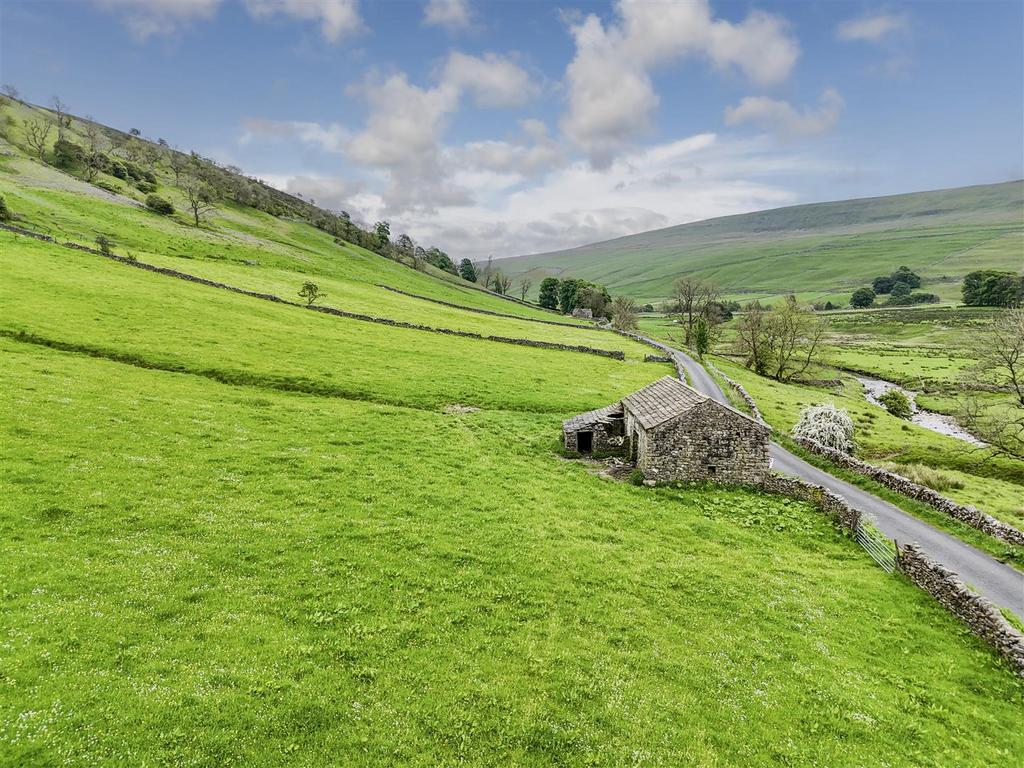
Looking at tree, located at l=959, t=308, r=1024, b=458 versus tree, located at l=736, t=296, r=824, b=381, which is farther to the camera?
tree, located at l=736, t=296, r=824, b=381

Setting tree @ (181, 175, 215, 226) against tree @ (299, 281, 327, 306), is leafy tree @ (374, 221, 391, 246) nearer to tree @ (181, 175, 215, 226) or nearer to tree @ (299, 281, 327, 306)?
tree @ (181, 175, 215, 226)

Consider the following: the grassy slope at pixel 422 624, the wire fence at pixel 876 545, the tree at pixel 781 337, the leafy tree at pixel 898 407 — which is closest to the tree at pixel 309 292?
the grassy slope at pixel 422 624

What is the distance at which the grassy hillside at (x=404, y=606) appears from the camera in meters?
10.9

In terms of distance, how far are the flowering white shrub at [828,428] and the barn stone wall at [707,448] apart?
1744 centimetres

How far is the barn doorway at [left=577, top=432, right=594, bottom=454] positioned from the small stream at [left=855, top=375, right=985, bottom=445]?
43.0 metres

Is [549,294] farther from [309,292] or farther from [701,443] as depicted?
[701,443]

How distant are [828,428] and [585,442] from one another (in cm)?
2401

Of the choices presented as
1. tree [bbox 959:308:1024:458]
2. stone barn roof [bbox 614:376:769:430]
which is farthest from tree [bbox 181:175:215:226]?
tree [bbox 959:308:1024:458]

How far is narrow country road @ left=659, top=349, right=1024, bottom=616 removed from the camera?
19.7 meters

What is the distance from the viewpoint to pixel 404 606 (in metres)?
14.7

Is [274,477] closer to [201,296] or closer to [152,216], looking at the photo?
[201,296]

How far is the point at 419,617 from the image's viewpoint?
568 inches

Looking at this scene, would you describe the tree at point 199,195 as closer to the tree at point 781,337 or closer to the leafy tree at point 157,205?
the leafy tree at point 157,205

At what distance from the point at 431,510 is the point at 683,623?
1109 centimetres
